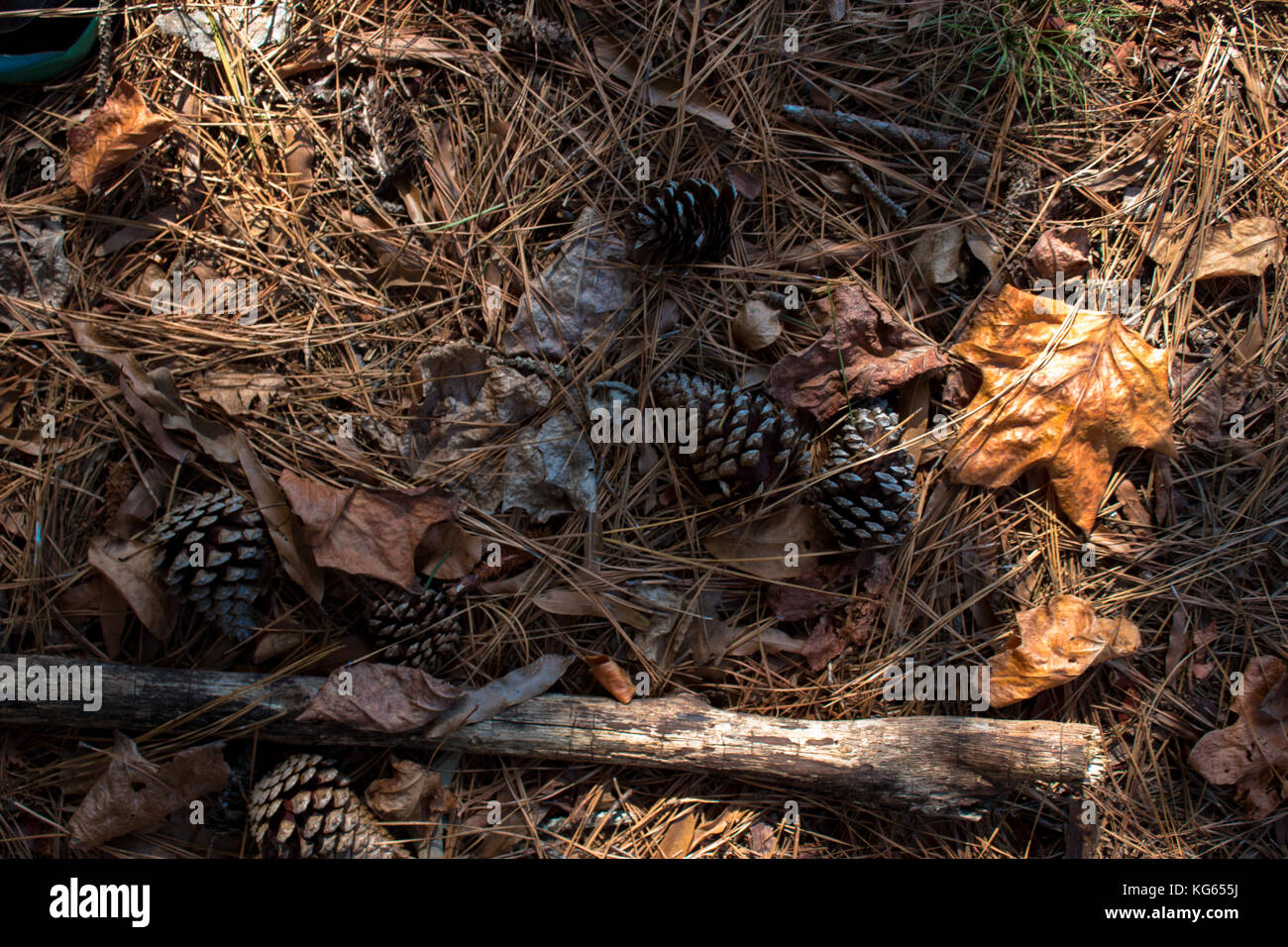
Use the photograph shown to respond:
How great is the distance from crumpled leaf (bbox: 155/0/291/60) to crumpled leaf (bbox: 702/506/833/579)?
2.04 meters

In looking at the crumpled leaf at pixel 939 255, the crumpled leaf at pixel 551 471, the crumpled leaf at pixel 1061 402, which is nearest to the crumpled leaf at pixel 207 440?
the crumpled leaf at pixel 551 471

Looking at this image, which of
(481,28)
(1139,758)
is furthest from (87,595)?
(1139,758)

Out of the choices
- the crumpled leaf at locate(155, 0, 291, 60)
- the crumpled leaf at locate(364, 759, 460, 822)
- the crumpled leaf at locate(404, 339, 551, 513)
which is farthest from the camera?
the crumpled leaf at locate(155, 0, 291, 60)

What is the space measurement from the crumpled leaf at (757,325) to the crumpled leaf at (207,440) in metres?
1.38

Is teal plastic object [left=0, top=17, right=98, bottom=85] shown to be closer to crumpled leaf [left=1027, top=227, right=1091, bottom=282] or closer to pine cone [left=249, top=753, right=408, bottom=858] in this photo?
pine cone [left=249, top=753, right=408, bottom=858]

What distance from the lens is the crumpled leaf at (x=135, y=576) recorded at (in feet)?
6.16

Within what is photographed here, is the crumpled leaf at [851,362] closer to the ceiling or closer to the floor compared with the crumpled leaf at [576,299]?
closer to the floor

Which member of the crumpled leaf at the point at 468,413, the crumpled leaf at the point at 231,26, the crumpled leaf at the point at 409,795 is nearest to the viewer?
the crumpled leaf at the point at 409,795

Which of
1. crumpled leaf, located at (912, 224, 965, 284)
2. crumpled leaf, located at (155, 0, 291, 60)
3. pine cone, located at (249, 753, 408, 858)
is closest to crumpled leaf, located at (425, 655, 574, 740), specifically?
pine cone, located at (249, 753, 408, 858)

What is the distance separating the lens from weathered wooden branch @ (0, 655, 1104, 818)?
1876 mm

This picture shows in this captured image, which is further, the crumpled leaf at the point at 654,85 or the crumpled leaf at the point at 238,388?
the crumpled leaf at the point at 654,85

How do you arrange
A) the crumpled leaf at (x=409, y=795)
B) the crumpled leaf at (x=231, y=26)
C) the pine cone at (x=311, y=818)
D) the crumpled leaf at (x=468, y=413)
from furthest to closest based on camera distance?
the crumpled leaf at (x=231, y=26), the crumpled leaf at (x=468, y=413), the crumpled leaf at (x=409, y=795), the pine cone at (x=311, y=818)

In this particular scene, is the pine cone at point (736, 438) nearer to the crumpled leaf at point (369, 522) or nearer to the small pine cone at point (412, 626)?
the crumpled leaf at point (369, 522)

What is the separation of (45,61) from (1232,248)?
364 centimetres
